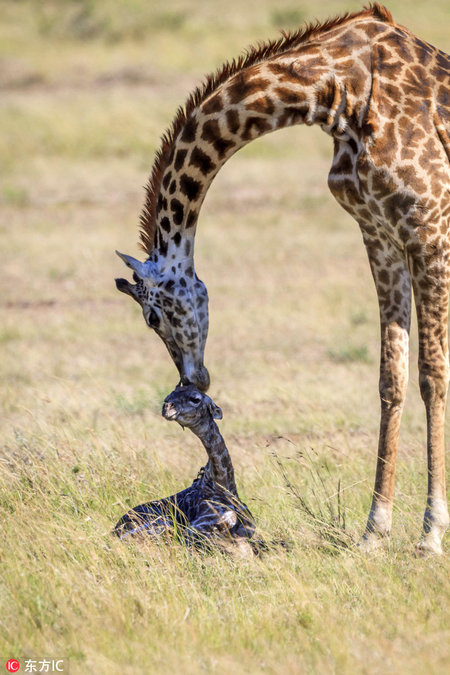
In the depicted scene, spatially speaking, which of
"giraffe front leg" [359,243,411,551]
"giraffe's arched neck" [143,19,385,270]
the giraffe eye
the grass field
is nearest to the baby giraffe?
→ the grass field

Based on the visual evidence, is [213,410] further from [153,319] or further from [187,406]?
[153,319]

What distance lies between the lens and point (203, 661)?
152 inches

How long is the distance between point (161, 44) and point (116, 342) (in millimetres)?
21235

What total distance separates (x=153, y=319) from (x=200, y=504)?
106 cm

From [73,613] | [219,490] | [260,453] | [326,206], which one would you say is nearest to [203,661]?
[73,613]

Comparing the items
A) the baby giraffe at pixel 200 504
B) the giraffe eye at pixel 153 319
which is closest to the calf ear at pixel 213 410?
the baby giraffe at pixel 200 504

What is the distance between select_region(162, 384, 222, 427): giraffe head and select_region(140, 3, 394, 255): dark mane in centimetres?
94

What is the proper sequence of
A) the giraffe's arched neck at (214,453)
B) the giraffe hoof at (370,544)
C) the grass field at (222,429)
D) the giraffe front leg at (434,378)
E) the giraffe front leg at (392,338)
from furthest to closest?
the giraffe front leg at (392,338), the giraffe front leg at (434,378), the giraffe's arched neck at (214,453), the giraffe hoof at (370,544), the grass field at (222,429)

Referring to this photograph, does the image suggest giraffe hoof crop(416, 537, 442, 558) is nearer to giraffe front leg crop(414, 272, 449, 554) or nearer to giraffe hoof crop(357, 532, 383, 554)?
giraffe front leg crop(414, 272, 449, 554)

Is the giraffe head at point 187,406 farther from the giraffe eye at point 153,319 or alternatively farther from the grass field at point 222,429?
the grass field at point 222,429

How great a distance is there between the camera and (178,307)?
16.7 ft

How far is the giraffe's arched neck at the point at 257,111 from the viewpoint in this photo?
5.13 metres

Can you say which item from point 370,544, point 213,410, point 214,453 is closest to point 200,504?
point 214,453

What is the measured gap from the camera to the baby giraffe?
4930 mm
